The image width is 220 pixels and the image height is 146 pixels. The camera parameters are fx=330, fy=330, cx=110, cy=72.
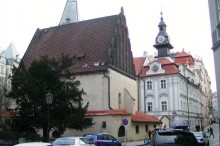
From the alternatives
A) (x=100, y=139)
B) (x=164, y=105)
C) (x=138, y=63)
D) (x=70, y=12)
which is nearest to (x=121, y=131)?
(x=100, y=139)

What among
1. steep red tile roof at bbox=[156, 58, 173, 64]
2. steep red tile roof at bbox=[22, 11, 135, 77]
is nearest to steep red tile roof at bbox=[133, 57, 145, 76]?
steep red tile roof at bbox=[156, 58, 173, 64]

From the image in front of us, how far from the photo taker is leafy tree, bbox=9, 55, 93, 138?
2719 centimetres

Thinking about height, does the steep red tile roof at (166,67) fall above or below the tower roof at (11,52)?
below

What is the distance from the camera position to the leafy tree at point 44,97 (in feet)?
89.2

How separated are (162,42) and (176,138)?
61.6 meters

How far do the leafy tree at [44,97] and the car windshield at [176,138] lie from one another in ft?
56.1

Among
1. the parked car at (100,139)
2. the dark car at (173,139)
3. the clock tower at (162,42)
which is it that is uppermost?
the clock tower at (162,42)

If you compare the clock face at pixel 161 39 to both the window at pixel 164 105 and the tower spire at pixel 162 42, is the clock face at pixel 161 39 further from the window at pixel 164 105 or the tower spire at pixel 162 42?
the window at pixel 164 105

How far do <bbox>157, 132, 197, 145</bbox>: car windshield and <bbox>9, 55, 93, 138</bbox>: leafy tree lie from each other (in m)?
17.1

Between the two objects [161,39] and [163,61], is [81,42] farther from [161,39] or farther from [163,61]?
[161,39]

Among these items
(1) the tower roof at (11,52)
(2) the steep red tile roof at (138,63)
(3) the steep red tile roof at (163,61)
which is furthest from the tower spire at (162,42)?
(1) the tower roof at (11,52)

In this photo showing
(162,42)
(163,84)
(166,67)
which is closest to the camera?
(163,84)

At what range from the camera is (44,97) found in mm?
27578

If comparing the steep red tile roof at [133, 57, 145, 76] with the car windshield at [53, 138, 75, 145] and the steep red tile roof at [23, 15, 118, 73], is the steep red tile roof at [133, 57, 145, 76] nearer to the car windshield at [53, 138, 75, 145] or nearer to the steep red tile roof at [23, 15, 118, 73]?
the steep red tile roof at [23, 15, 118, 73]
